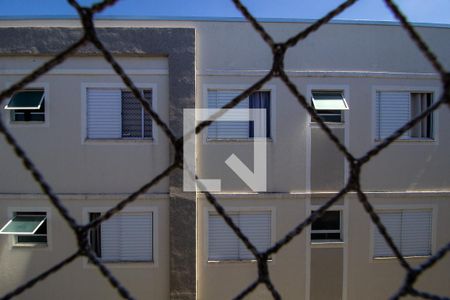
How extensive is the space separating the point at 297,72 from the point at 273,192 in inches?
65.1

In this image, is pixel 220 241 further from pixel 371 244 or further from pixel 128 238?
pixel 371 244

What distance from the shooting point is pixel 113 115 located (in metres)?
3.60

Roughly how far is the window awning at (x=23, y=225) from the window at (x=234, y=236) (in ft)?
7.24

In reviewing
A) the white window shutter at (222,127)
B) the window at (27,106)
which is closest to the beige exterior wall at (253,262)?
the white window shutter at (222,127)

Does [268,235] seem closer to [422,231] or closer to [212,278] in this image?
[212,278]

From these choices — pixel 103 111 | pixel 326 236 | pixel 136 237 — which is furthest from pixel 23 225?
pixel 326 236

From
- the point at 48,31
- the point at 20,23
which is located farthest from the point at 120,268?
the point at 20,23

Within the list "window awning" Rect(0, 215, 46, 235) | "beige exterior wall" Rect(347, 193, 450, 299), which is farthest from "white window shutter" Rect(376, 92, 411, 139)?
"window awning" Rect(0, 215, 46, 235)

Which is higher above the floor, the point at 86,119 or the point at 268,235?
the point at 86,119

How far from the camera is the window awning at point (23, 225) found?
3.45 metres

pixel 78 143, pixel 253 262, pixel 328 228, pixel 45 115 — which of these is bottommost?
pixel 253 262

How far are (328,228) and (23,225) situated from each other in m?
4.03

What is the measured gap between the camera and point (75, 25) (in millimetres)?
3621

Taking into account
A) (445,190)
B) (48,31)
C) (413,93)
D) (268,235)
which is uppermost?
(48,31)
